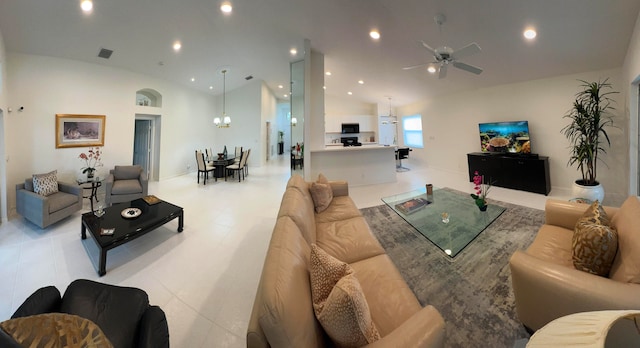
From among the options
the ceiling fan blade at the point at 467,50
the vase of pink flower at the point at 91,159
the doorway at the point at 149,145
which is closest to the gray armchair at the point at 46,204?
the vase of pink flower at the point at 91,159

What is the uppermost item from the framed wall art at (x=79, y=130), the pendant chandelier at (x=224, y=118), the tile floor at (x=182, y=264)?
the pendant chandelier at (x=224, y=118)

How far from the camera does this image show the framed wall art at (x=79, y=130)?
4.29 meters

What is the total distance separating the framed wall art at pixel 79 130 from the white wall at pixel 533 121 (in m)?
9.31

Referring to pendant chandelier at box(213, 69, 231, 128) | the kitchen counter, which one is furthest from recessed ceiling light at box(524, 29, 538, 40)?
pendant chandelier at box(213, 69, 231, 128)

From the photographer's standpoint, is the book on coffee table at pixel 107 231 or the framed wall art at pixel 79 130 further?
the framed wall art at pixel 79 130

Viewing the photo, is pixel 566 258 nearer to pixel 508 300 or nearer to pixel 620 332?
pixel 508 300

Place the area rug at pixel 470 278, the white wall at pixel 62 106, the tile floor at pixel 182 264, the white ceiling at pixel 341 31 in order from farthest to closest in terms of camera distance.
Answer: the white wall at pixel 62 106, the white ceiling at pixel 341 31, the tile floor at pixel 182 264, the area rug at pixel 470 278

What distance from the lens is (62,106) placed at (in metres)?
4.28

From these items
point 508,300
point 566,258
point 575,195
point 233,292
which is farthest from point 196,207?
point 575,195

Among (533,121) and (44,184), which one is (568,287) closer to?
(533,121)

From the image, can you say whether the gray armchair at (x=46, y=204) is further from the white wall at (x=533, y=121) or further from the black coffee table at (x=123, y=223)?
the white wall at (x=533, y=121)

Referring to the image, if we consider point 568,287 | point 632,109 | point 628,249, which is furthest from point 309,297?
point 632,109

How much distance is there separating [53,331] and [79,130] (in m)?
6.04

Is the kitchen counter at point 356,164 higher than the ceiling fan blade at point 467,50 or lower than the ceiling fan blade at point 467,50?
lower
